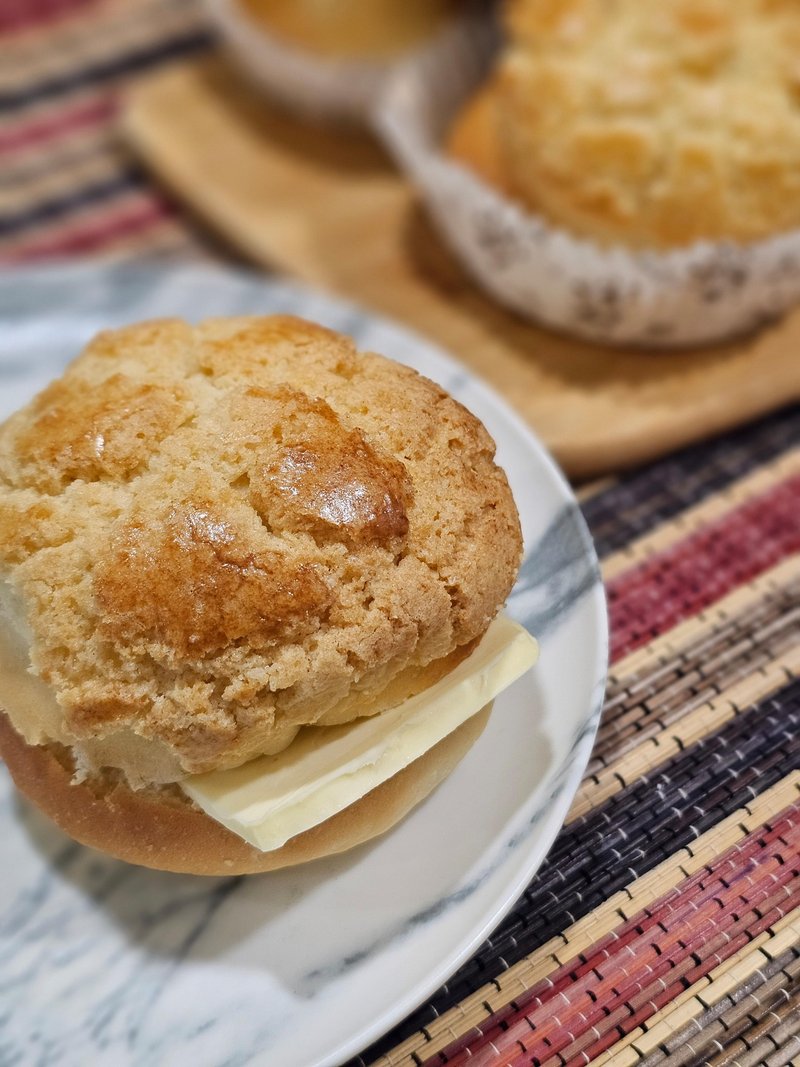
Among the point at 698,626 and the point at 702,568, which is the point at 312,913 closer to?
the point at 698,626

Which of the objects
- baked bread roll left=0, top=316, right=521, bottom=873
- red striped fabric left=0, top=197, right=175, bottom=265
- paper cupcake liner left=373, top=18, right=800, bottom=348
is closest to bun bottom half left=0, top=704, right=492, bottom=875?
baked bread roll left=0, top=316, right=521, bottom=873

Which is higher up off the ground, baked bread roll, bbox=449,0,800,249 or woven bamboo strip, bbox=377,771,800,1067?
baked bread roll, bbox=449,0,800,249

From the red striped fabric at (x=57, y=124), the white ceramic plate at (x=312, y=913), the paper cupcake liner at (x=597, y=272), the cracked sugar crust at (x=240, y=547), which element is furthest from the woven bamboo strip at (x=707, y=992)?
the red striped fabric at (x=57, y=124)

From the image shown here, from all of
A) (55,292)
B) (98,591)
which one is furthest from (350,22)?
(98,591)

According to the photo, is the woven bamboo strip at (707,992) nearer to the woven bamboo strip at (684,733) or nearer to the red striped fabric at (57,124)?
the woven bamboo strip at (684,733)

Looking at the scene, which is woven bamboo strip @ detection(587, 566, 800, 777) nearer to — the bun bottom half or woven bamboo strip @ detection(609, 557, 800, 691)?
woven bamboo strip @ detection(609, 557, 800, 691)

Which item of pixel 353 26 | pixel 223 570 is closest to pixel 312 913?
pixel 223 570
